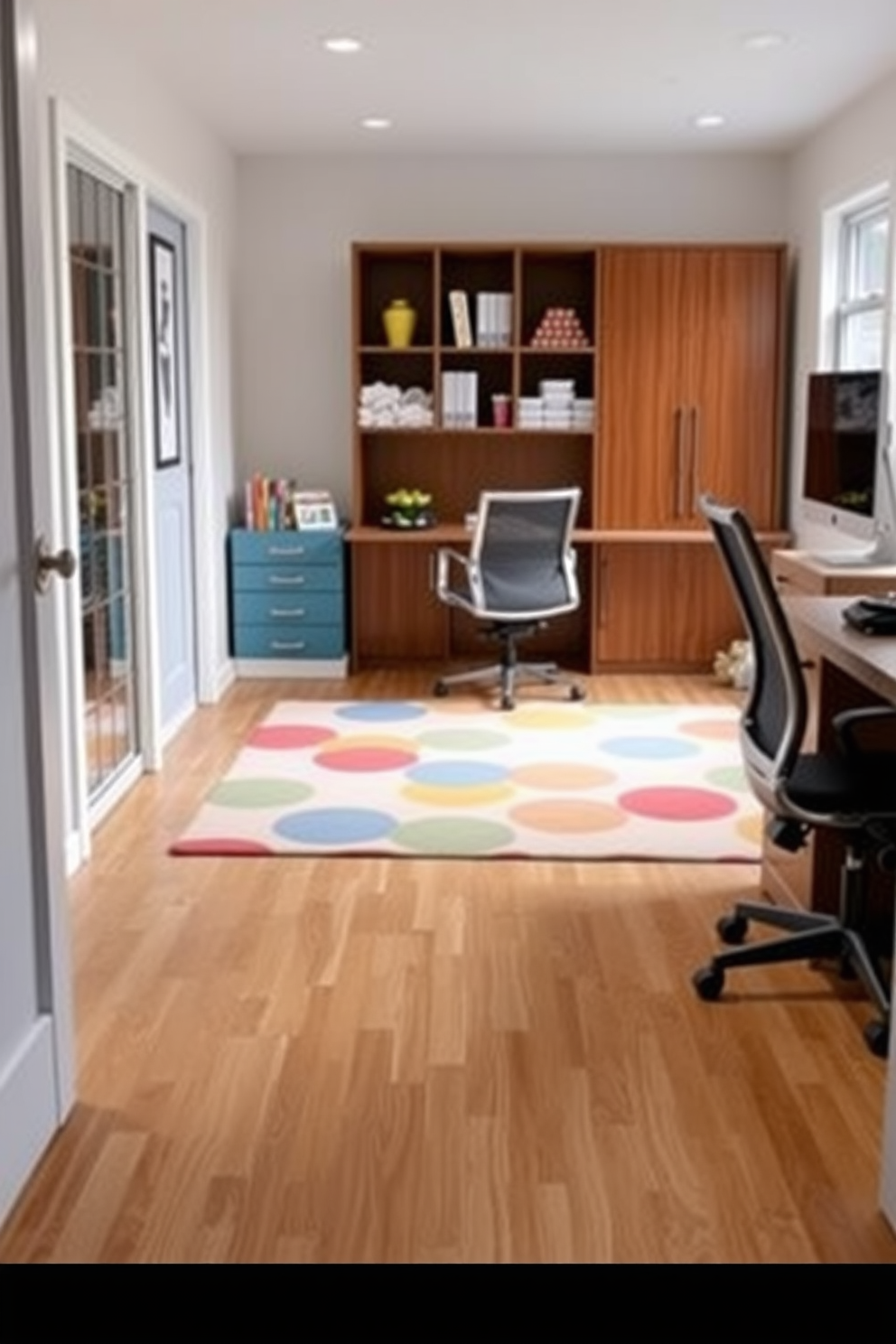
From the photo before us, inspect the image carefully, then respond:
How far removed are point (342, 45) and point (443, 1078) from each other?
3.59m

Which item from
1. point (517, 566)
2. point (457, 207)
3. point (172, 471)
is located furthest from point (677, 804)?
point (457, 207)

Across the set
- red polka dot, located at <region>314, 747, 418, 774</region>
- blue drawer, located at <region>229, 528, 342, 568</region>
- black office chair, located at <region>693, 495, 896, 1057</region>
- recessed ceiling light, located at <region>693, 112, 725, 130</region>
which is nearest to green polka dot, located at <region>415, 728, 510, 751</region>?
red polka dot, located at <region>314, 747, 418, 774</region>

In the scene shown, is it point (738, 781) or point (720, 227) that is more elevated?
point (720, 227)

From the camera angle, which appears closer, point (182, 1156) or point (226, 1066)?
point (182, 1156)

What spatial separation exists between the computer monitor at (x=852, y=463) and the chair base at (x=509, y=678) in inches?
79.6

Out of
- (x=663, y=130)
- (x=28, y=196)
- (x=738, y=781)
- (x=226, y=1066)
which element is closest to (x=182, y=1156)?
(x=226, y=1066)

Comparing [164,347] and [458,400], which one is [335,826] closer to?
[164,347]

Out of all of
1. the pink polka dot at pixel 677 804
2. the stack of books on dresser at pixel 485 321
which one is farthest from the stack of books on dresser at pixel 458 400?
the pink polka dot at pixel 677 804

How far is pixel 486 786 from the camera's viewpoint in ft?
16.2

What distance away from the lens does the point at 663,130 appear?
647cm

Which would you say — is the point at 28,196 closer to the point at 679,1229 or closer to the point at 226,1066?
the point at 226,1066

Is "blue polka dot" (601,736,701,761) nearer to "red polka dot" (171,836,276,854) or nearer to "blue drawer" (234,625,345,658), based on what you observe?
"red polka dot" (171,836,276,854)
